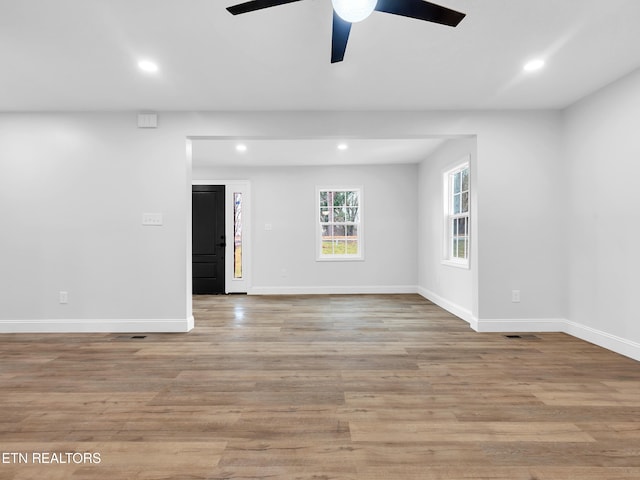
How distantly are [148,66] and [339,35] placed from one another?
1.82 m

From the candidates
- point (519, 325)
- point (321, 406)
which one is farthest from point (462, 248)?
point (321, 406)

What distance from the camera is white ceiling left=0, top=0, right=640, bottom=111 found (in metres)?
2.29

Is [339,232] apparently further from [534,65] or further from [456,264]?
[534,65]

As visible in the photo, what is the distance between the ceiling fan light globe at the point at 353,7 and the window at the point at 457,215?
11.6 ft

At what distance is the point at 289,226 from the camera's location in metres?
7.13

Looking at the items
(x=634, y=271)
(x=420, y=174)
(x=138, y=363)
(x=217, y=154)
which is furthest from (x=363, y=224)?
(x=138, y=363)

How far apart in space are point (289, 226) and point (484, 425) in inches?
217

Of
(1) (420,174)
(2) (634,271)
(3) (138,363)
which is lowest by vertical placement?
(3) (138,363)

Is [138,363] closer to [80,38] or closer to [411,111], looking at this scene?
[80,38]

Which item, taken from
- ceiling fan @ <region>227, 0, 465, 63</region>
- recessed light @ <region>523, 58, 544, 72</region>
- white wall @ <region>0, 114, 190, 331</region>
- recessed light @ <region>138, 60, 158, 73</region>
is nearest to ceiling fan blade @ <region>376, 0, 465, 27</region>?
ceiling fan @ <region>227, 0, 465, 63</region>

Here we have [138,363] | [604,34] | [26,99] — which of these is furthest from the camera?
[26,99]

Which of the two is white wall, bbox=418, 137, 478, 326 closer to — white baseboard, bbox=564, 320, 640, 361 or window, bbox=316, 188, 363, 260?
white baseboard, bbox=564, 320, 640, 361

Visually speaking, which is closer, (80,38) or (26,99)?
(80,38)

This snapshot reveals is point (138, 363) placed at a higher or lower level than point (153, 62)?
lower
